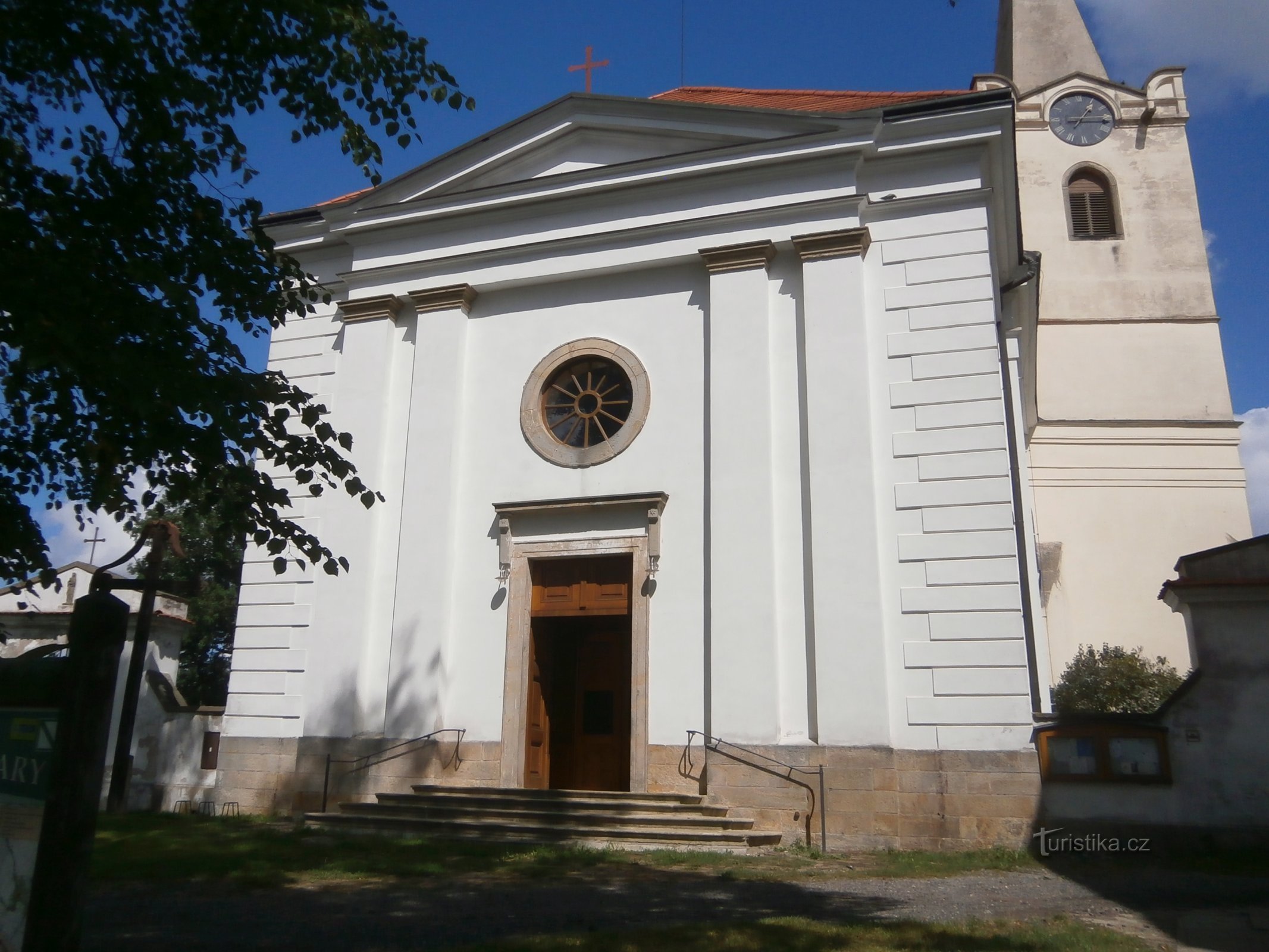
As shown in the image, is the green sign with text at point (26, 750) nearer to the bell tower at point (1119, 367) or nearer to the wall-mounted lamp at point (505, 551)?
the wall-mounted lamp at point (505, 551)

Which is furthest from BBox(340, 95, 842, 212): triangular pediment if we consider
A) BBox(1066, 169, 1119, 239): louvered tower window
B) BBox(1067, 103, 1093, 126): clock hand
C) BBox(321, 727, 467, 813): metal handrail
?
BBox(1067, 103, 1093, 126): clock hand

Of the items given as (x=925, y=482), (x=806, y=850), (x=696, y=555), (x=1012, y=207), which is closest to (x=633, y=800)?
(x=806, y=850)

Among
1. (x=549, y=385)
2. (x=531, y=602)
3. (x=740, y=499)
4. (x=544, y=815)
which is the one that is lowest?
(x=544, y=815)

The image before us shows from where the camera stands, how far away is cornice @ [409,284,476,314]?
15.4 meters

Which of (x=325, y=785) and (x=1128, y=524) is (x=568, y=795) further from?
(x=1128, y=524)

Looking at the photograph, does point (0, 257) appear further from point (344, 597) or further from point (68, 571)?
point (68, 571)

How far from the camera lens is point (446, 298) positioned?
609 inches

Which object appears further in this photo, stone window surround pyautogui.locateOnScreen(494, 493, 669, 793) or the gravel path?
stone window surround pyautogui.locateOnScreen(494, 493, 669, 793)

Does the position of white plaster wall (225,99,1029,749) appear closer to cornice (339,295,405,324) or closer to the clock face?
cornice (339,295,405,324)

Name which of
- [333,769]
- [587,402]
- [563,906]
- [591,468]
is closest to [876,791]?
[563,906]

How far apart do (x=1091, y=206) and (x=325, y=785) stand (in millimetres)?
24753

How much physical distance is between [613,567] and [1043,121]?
2245cm

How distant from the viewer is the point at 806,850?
11125 mm

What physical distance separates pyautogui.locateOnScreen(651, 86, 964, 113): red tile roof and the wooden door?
26.2 ft
